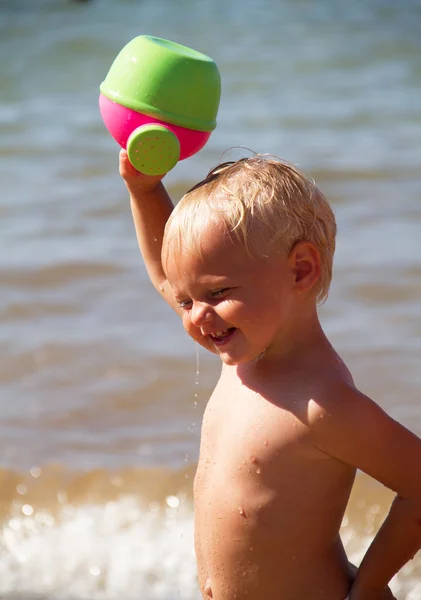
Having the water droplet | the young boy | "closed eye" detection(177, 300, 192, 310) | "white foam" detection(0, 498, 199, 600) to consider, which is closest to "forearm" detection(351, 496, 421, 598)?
the young boy

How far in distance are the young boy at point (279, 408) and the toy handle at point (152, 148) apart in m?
0.10

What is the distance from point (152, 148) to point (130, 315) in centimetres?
260

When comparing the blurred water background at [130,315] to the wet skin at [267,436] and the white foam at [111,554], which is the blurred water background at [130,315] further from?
the wet skin at [267,436]

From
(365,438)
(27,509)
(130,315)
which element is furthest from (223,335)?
(130,315)

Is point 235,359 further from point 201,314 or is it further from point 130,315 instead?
point 130,315

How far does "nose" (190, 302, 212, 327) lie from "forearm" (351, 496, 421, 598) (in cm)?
49

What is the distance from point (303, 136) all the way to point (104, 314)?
10.6 feet

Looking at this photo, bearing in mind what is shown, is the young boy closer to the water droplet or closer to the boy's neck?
the boy's neck

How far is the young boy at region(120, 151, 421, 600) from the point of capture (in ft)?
6.47

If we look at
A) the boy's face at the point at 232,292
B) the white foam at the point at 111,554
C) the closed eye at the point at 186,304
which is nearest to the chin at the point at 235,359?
the boy's face at the point at 232,292

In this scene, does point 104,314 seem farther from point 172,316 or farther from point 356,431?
point 356,431

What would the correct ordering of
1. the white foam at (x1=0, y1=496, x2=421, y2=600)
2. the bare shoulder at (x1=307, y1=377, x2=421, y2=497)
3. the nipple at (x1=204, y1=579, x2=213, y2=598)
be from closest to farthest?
the bare shoulder at (x1=307, y1=377, x2=421, y2=497) < the nipple at (x1=204, y1=579, x2=213, y2=598) < the white foam at (x1=0, y1=496, x2=421, y2=600)

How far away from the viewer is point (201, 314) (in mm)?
2018

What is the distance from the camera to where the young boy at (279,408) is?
197cm
